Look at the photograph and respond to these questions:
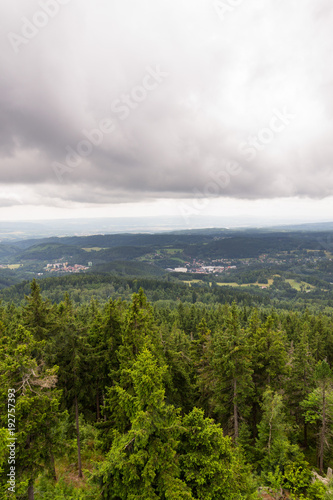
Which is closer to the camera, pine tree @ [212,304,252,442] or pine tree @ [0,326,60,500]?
pine tree @ [0,326,60,500]

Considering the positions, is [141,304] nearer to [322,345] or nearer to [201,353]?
[201,353]

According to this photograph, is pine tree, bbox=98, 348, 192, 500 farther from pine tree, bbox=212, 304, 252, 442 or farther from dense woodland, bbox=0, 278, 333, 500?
pine tree, bbox=212, 304, 252, 442

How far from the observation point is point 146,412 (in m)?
12.3

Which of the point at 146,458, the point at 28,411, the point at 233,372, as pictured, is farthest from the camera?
the point at 233,372

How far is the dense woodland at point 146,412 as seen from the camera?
1248cm

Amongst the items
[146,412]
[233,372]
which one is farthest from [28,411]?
[233,372]

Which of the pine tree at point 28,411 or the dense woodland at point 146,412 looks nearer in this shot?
the dense woodland at point 146,412

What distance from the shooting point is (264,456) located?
23016mm

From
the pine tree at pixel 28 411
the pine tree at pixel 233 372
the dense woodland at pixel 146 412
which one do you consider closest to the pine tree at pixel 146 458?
the dense woodland at pixel 146 412

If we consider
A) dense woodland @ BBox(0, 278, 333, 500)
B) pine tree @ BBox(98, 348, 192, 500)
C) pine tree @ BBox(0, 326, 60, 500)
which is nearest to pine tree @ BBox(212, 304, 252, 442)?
dense woodland @ BBox(0, 278, 333, 500)

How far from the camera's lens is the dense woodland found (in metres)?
12.5

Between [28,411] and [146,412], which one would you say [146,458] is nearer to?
[146,412]

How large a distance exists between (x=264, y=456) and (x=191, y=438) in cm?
1519

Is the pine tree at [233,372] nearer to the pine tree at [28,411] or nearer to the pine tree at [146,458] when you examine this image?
the pine tree at [146,458]
